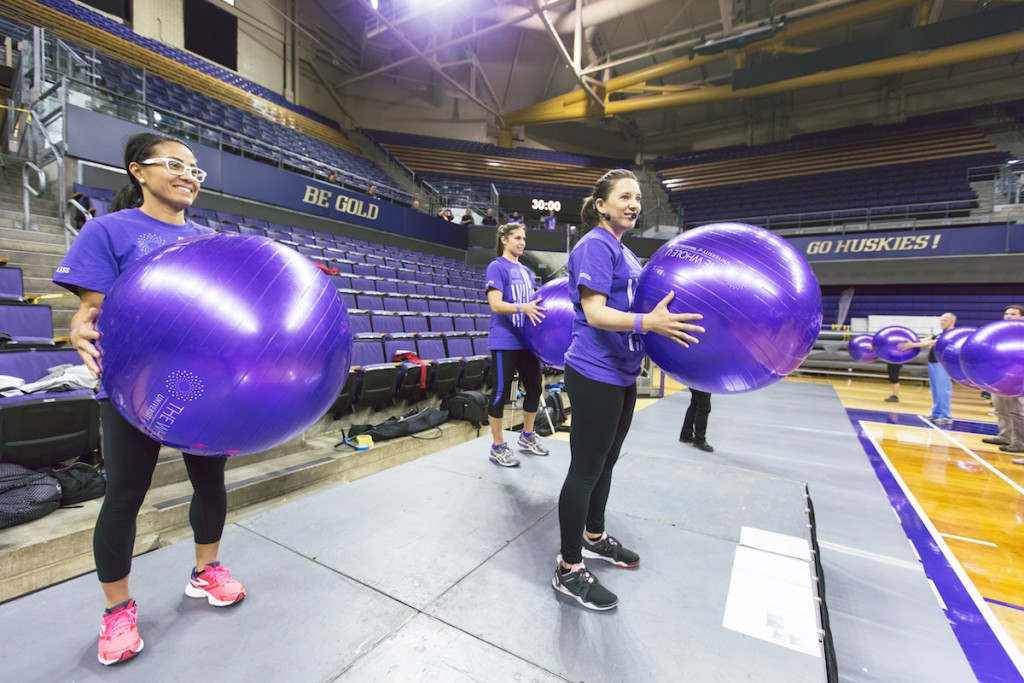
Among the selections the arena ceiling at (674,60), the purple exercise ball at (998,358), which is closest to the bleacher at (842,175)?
the arena ceiling at (674,60)

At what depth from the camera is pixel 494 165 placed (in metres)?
16.9

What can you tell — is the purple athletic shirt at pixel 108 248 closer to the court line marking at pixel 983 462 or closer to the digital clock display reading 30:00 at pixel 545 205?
the court line marking at pixel 983 462

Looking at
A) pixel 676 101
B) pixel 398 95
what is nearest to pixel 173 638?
pixel 676 101

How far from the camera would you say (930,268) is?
968 centimetres

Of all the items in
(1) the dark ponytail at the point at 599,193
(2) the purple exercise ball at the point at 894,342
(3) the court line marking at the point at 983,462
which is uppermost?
(1) the dark ponytail at the point at 599,193

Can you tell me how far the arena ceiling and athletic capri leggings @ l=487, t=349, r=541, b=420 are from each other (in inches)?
504

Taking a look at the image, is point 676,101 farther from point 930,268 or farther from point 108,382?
point 108,382

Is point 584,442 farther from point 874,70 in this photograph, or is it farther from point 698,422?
point 874,70

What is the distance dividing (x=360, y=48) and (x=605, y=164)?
10.0 m

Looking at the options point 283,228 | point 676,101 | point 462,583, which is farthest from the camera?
point 676,101

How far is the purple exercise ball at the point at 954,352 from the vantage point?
144 inches

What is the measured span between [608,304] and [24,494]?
2331 mm

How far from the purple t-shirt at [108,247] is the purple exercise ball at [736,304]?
1.39 metres

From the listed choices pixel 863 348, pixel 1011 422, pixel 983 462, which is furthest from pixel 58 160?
pixel 863 348
